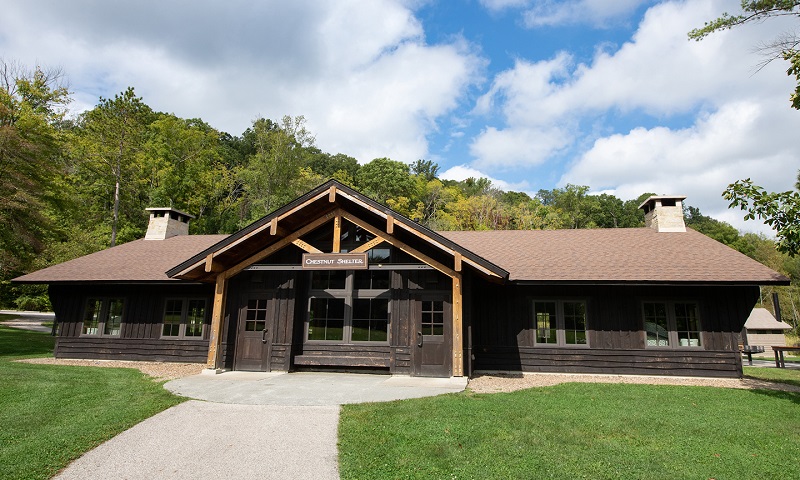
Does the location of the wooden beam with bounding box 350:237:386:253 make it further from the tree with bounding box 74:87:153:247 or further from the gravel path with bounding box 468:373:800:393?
the tree with bounding box 74:87:153:247

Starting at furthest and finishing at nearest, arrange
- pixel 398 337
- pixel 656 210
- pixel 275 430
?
pixel 656 210 → pixel 398 337 → pixel 275 430

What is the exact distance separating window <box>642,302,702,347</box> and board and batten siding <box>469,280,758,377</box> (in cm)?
15

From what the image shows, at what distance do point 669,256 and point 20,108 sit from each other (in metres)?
27.0

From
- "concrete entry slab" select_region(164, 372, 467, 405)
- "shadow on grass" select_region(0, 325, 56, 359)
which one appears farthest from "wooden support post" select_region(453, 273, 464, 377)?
"shadow on grass" select_region(0, 325, 56, 359)

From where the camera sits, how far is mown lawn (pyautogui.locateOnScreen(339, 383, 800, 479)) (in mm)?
4988

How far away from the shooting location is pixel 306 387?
952cm

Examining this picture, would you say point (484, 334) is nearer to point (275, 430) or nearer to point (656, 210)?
point (275, 430)

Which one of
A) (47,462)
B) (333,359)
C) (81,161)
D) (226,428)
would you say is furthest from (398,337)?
(81,161)

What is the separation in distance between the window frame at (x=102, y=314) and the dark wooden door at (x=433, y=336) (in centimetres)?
963

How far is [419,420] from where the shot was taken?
674cm

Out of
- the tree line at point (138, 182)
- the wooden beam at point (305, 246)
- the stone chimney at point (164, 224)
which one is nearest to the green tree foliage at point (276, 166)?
the tree line at point (138, 182)

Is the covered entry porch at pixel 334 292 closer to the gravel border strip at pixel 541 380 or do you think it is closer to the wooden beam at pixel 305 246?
the wooden beam at pixel 305 246

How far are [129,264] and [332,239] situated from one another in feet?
25.2

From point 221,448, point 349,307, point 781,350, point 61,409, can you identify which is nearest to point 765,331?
point 781,350
